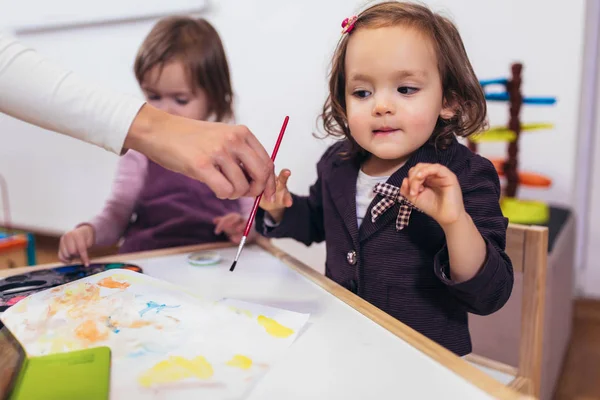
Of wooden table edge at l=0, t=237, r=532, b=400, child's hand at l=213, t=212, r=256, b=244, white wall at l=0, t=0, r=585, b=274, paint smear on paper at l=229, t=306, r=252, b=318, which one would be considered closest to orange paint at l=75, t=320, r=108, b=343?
paint smear on paper at l=229, t=306, r=252, b=318

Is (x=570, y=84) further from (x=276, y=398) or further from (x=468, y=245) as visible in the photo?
(x=276, y=398)

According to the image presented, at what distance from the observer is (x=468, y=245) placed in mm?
566

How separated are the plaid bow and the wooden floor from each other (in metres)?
0.85

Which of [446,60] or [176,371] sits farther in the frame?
[446,60]

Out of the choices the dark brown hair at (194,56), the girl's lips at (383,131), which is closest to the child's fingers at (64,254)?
the dark brown hair at (194,56)

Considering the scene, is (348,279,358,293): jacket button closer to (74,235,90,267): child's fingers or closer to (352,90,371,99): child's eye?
(352,90,371,99): child's eye

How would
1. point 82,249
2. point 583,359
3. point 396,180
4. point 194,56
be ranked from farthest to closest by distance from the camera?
point 583,359, point 194,56, point 82,249, point 396,180

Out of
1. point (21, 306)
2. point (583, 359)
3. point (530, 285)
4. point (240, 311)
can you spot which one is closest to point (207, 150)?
point (240, 311)

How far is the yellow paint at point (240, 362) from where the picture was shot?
470 millimetres

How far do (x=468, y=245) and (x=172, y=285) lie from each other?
0.36 m

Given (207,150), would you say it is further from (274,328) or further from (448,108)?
(448,108)

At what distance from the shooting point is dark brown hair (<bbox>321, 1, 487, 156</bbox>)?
68cm

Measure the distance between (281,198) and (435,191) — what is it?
284 mm

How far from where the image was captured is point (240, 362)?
477 mm
